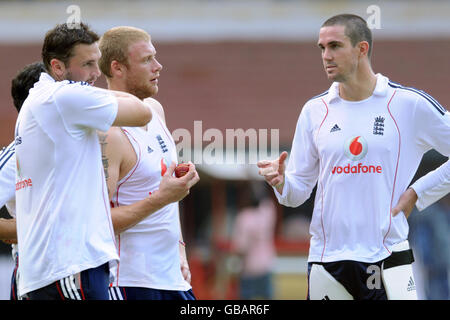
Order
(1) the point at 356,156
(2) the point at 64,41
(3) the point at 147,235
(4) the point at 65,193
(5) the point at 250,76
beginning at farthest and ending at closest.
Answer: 1. (5) the point at 250,76
2. (1) the point at 356,156
3. (3) the point at 147,235
4. (2) the point at 64,41
5. (4) the point at 65,193

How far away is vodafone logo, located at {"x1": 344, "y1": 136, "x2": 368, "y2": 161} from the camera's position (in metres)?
4.96

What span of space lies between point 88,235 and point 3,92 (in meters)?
11.6

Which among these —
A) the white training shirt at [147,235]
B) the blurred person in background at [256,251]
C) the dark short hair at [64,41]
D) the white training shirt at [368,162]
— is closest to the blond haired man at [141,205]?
the white training shirt at [147,235]

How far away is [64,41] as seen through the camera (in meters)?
4.23

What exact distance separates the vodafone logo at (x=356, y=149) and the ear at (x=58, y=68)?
5.76 ft

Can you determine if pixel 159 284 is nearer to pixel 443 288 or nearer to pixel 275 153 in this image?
pixel 443 288

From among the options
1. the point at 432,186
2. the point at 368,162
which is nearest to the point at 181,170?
the point at 368,162

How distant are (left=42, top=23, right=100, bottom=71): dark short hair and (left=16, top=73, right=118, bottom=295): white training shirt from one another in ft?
0.88

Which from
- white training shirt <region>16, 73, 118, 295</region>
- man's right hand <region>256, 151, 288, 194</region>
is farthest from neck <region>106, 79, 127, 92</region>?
white training shirt <region>16, 73, 118, 295</region>

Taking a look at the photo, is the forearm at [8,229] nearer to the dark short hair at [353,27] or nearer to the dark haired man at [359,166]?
the dark haired man at [359,166]

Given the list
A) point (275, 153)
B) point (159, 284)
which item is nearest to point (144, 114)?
point (159, 284)

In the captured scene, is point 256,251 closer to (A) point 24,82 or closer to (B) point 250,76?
(B) point 250,76

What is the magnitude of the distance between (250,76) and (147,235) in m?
10.6
